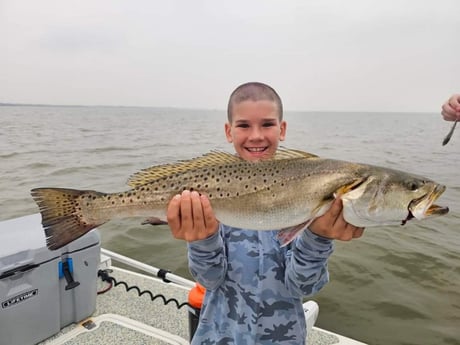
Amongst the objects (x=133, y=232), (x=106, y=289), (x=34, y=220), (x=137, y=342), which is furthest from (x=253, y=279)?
(x=133, y=232)

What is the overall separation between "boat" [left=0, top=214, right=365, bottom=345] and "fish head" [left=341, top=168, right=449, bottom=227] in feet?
6.44

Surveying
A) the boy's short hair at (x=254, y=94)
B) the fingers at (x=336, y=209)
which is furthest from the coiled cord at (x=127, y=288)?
the fingers at (x=336, y=209)

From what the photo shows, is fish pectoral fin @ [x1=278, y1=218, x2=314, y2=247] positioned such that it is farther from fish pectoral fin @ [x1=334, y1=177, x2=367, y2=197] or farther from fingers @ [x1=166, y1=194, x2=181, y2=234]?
fingers @ [x1=166, y1=194, x2=181, y2=234]

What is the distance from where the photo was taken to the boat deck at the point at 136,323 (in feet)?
13.9

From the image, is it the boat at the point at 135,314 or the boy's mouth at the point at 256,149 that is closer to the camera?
the boy's mouth at the point at 256,149

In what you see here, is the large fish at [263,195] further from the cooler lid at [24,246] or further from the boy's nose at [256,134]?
the cooler lid at [24,246]

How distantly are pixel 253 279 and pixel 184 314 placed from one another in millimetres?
2423

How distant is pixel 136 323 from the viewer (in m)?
4.60

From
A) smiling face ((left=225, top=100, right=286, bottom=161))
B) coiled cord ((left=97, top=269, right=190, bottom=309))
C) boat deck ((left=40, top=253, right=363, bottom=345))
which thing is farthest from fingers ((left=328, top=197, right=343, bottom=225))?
coiled cord ((left=97, top=269, right=190, bottom=309))

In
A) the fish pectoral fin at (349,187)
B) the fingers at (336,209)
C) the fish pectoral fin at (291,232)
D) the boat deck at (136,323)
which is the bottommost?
the boat deck at (136,323)

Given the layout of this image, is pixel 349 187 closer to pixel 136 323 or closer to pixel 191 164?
pixel 191 164

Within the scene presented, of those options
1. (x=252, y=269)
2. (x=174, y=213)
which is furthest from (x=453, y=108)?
(x=174, y=213)

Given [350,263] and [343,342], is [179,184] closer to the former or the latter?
[343,342]

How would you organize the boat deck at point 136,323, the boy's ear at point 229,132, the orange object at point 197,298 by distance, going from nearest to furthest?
the boy's ear at point 229,132 < the orange object at point 197,298 < the boat deck at point 136,323
